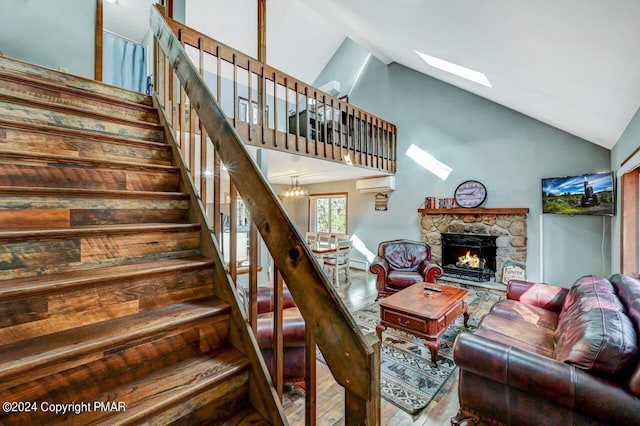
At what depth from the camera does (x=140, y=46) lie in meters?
5.45

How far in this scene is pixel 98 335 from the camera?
98 centimetres

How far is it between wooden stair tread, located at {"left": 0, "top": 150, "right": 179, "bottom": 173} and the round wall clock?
4.85 meters

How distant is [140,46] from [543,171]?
299 inches

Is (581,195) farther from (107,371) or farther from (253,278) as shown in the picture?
(107,371)

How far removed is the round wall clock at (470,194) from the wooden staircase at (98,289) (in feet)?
15.9

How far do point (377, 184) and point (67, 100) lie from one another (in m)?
5.14

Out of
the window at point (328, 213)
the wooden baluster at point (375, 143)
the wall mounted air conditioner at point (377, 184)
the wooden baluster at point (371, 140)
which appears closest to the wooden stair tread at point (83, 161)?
the wooden baluster at point (371, 140)

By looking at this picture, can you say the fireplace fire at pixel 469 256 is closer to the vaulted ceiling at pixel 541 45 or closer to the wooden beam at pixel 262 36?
the vaulted ceiling at pixel 541 45

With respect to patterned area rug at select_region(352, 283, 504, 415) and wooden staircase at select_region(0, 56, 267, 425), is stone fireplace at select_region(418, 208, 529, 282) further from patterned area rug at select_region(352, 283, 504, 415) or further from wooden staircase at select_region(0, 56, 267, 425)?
wooden staircase at select_region(0, 56, 267, 425)

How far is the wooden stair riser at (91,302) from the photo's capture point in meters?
0.95

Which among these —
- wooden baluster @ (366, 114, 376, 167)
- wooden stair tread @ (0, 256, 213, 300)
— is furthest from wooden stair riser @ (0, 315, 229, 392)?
wooden baluster @ (366, 114, 376, 167)

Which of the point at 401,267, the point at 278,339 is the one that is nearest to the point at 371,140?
the point at 401,267

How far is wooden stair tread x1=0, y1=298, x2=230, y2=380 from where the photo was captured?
0.82 metres

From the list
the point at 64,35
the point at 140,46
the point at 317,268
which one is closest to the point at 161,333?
the point at 317,268
